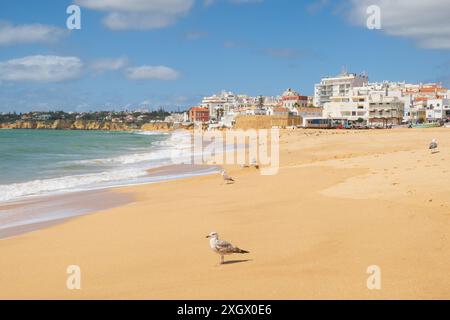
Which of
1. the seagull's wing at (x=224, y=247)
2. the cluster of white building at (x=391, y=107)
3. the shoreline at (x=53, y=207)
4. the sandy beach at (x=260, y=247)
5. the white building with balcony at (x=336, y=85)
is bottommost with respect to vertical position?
the shoreline at (x=53, y=207)

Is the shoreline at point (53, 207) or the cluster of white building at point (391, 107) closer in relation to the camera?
the shoreline at point (53, 207)

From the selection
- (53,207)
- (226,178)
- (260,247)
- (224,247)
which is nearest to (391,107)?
(226,178)

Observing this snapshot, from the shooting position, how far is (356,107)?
306 ft

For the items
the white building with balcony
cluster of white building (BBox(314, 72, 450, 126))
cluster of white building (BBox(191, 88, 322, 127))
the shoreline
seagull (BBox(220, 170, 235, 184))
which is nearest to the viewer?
the shoreline

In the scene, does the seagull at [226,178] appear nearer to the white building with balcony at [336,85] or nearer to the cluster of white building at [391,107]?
the cluster of white building at [391,107]

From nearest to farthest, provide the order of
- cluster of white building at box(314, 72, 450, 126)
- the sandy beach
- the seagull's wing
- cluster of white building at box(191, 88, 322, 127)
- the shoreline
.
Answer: the sandy beach, the seagull's wing, the shoreline, cluster of white building at box(314, 72, 450, 126), cluster of white building at box(191, 88, 322, 127)

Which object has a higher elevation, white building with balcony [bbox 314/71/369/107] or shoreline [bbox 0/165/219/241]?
white building with balcony [bbox 314/71/369/107]

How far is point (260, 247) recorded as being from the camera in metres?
7.35

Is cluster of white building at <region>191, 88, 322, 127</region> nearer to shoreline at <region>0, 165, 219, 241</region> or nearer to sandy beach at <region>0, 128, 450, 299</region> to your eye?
shoreline at <region>0, 165, 219, 241</region>

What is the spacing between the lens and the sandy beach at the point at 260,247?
5.53m

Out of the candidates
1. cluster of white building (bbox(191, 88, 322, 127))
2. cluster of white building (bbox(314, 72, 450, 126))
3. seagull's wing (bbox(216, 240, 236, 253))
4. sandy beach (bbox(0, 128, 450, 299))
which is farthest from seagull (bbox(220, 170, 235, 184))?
cluster of white building (bbox(191, 88, 322, 127))

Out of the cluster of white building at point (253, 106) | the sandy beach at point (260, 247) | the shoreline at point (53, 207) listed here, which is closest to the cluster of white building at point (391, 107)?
the cluster of white building at point (253, 106)

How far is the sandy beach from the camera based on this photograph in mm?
5531
